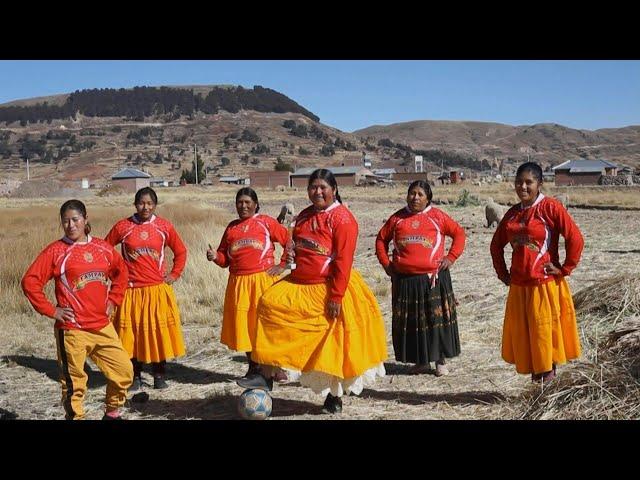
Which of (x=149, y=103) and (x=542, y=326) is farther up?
(x=149, y=103)

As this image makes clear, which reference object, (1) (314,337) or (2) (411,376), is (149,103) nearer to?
(2) (411,376)

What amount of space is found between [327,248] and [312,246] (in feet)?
0.37

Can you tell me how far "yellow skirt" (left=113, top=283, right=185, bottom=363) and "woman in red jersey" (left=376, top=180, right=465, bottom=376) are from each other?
2.01 m

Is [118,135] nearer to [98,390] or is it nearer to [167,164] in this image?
[167,164]

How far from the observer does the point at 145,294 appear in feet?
20.7

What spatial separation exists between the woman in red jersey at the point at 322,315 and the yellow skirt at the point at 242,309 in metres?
1.08

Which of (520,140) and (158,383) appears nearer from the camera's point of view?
(158,383)

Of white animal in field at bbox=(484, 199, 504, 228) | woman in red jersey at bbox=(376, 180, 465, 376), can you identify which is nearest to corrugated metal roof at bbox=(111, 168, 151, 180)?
white animal in field at bbox=(484, 199, 504, 228)

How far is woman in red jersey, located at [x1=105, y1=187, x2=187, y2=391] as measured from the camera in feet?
20.6

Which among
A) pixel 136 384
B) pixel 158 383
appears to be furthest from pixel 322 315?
pixel 136 384

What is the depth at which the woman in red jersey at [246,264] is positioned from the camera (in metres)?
6.48

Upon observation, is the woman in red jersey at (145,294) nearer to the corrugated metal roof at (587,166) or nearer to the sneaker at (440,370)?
the sneaker at (440,370)
